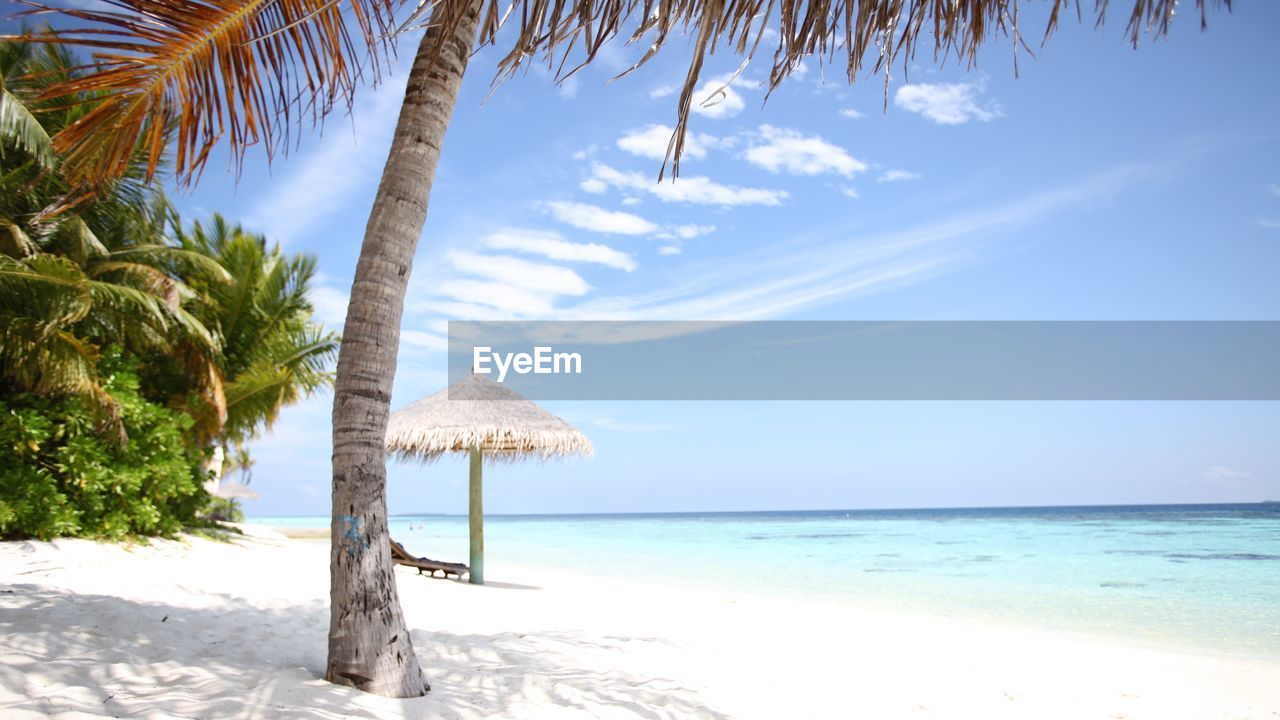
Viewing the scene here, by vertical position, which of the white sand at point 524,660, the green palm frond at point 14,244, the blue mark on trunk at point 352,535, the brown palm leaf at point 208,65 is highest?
the green palm frond at point 14,244

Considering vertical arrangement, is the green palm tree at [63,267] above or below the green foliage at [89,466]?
above

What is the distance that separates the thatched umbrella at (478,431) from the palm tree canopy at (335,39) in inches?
208

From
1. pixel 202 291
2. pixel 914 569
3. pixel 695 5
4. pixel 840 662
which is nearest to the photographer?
pixel 695 5

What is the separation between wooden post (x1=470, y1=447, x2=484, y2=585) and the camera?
8852 millimetres

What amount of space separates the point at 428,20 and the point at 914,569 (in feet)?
50.2

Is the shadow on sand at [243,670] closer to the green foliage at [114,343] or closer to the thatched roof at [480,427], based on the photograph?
the green foliage at [114,343]

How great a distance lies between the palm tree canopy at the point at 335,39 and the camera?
2.73 m

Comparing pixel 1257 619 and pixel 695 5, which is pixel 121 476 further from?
pixel 1257 619

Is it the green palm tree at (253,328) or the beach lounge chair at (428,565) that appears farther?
the green palm tree at (253,328)

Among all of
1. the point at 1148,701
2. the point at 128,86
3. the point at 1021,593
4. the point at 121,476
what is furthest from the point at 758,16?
the point at 1021,593

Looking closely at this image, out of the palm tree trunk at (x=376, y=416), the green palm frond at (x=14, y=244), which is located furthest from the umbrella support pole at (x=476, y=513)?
the palm tree trunk at (x=376, y=416)

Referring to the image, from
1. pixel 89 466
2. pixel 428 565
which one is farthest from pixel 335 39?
pixel 428 565

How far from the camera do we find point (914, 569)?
15820mm

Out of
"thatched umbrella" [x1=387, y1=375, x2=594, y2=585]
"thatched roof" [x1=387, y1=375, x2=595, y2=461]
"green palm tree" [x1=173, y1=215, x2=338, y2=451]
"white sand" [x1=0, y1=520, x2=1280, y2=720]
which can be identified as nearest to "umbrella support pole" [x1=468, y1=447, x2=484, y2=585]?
"thatched umbrella" [x1=387, y1=375, x2=594, y2=585]
